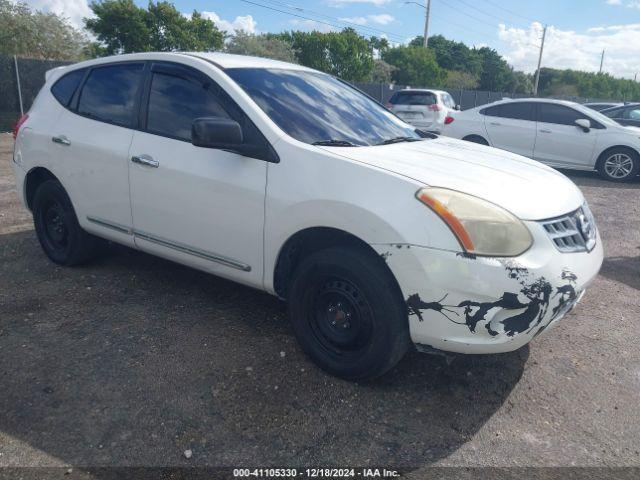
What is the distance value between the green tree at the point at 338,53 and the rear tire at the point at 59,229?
45520 mm

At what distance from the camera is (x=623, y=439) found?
261 cm

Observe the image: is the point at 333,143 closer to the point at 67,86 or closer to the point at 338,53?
the point at 67,86

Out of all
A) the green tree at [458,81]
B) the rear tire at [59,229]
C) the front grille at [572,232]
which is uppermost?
the green tree at [458,81]

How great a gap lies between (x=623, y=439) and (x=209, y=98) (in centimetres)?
302

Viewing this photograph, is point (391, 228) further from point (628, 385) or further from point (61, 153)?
point (61, 153)

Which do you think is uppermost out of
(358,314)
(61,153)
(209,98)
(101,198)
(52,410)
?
(209,98)

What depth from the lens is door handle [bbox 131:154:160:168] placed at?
11.7ft

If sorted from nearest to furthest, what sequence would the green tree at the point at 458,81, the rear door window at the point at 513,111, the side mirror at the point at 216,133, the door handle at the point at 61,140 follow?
the side mirror at the point at 216,133
the door handle at the point at 61,140
the rear door window at the point at 513,111
the green tree at the point at 458,81

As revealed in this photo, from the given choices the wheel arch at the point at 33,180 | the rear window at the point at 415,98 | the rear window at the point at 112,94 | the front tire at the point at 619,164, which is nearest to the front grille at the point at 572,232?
the rear window at the point at 112,94

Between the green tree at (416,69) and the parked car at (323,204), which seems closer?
the parked car at (323,204)

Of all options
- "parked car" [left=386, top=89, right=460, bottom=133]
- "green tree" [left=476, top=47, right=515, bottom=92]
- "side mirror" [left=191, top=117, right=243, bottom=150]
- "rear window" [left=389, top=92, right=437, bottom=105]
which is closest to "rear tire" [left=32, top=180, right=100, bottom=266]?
"side mirror" [left=191, top=117, right=243, bottom=150]

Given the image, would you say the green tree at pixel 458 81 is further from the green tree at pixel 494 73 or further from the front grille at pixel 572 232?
the front grille at pixel 572 232

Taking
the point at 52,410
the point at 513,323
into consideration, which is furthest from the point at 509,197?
the point at 52,410

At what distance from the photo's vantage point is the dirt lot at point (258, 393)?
97.3 inches
